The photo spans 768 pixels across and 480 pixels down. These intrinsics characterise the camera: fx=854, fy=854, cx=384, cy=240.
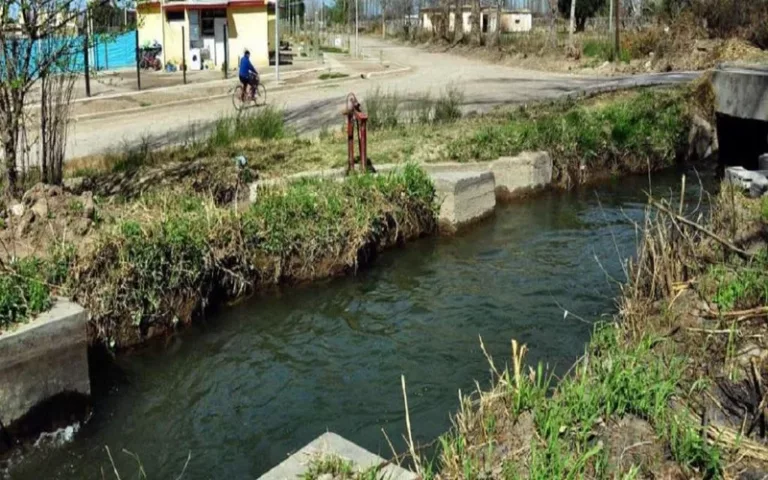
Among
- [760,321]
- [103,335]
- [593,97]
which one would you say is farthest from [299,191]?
[593,97]

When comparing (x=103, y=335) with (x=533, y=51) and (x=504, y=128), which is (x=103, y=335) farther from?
(x=533, y=51)

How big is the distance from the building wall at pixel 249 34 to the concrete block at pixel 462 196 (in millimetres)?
25692

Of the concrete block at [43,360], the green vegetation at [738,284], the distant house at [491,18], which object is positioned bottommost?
the concrete block at [43,360]

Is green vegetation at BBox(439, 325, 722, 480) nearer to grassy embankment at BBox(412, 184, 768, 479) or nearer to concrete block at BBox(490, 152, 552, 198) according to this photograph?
grassy embankment at BBox(412, 184, 768, 479)

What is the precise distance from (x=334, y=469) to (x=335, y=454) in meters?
0.10

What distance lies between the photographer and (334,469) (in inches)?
172

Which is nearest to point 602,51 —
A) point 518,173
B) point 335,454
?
point 518,173

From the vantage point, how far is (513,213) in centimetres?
1298

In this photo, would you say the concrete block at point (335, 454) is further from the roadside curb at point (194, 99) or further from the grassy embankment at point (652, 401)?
the roadside curb at point (194, 99)

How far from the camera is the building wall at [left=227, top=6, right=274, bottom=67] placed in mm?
36188

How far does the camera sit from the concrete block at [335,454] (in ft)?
14.2

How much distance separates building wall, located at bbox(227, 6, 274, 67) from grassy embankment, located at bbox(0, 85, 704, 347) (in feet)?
70.7

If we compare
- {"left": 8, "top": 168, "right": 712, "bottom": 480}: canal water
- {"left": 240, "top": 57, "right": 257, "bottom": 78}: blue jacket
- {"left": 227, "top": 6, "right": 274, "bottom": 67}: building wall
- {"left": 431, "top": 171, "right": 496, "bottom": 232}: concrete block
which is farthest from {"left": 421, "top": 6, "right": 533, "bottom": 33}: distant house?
{"left": 8, "top": 168, "right": 712, "bottom": 480}: canal water

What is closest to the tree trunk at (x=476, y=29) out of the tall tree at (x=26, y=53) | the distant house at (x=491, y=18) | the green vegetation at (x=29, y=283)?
the distant house at (x=491, y=18)
